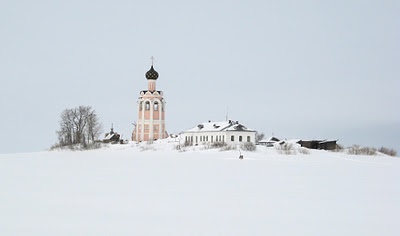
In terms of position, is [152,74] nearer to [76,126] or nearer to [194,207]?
[76,126]

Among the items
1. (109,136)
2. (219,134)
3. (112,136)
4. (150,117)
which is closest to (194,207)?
(219,134)

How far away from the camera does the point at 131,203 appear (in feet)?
40.3

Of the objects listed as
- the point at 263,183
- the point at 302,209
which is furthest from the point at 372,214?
the point at 263,183

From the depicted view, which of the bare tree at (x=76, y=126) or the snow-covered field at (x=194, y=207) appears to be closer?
the snow-covered field at (x=194, y=207)

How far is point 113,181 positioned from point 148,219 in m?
7.56

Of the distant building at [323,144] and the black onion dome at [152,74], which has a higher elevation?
the black onion dome at [152,74]

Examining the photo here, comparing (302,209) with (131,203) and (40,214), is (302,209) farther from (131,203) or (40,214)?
(40,214)

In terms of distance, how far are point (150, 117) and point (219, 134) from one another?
11480 millimetres

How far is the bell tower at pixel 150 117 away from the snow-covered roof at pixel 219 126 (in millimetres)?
5873

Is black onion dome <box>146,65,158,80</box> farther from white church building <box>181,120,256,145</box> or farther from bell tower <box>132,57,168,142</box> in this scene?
white church building <box>181,120,256,145</box>

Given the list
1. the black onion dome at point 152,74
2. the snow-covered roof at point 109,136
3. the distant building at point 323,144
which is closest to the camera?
the distant building at point 323,144

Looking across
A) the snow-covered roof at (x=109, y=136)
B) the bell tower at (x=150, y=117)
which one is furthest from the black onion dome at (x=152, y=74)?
the snow-covered roof at (x=109, y=136)

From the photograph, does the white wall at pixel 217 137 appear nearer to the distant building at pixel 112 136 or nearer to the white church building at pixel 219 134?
the white church building at pixel 219 134

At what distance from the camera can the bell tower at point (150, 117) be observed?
6103cm
